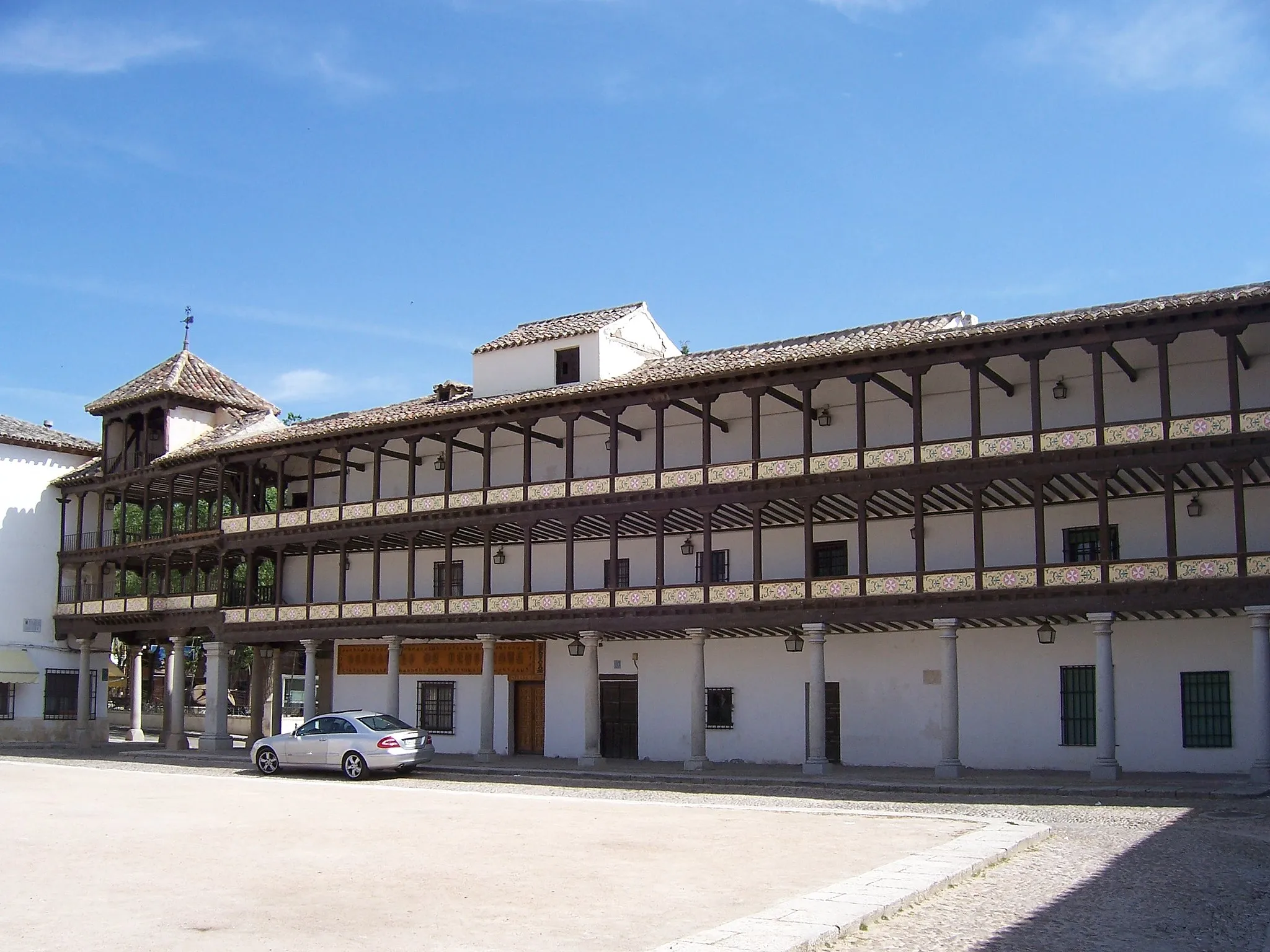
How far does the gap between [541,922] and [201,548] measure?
31.5 metres

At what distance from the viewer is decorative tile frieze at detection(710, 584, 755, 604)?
29.0m

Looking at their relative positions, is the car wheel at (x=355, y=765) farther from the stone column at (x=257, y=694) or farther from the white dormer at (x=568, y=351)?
the white dormer at (x=568, y=351)

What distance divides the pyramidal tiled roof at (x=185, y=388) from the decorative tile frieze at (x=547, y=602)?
15743 mm

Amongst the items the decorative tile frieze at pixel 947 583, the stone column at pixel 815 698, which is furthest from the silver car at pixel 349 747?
the decorative tile frieze at pixel 947 583

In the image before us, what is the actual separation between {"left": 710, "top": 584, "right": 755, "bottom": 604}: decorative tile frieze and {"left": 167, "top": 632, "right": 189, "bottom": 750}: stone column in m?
18.9

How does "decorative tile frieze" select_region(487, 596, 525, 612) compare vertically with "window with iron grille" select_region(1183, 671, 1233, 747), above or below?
above

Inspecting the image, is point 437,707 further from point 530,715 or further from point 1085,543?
point 1085,543

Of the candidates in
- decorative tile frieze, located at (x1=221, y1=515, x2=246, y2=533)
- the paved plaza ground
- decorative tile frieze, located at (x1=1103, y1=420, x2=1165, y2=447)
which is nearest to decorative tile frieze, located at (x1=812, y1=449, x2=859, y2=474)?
decorative tile frieze, located at (x1=1103, y1=420, x2=1165, y2=447)

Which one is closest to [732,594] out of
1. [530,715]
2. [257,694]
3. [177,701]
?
[530,715]

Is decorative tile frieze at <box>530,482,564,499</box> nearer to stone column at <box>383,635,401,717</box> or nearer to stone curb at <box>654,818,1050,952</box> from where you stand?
stone column at <box>383,635,401,717</box>

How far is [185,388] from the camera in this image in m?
42.3

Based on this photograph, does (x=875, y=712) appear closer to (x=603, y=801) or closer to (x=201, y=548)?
(x=603, y=801)

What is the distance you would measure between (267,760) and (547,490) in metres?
9.13

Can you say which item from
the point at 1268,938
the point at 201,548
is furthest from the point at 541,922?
the point at 201,548
